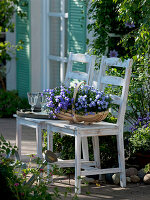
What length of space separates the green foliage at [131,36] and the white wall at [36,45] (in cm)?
185

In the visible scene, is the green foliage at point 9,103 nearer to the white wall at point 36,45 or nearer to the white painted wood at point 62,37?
the white wall at point 36,45

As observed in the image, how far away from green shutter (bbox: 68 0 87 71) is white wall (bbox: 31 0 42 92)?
1227 millimetres

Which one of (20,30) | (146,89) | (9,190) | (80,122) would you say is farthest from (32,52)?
(9,190)

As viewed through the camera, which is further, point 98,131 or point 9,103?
point 9,103

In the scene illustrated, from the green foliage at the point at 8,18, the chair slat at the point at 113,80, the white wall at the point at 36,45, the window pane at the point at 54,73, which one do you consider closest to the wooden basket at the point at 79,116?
the chair slat at the point at 113,80

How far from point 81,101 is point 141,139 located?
835 millimetres

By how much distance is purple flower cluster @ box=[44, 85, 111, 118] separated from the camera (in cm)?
402

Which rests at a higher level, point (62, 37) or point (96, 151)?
point (62, 37)

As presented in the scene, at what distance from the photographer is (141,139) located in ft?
15.0

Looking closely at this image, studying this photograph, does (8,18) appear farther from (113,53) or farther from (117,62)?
(117,62)

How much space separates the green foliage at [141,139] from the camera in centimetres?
453

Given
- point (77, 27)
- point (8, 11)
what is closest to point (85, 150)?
point (77, 27)

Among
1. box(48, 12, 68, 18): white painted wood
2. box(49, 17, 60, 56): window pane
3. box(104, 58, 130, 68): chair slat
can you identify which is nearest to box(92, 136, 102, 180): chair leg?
box(104, 58, 130, 68): chair slat

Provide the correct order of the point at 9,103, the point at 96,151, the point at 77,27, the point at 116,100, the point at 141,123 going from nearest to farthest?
1. the point at 116,100
2. the point at 96,151
3. the point at 141,123
4. the point at 77,27
5. the point at 9,103
